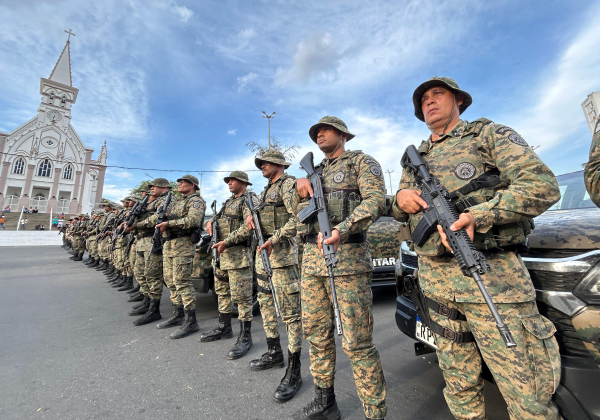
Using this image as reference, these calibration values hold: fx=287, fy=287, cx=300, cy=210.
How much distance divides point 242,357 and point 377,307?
247 centimetres

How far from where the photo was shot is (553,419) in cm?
125

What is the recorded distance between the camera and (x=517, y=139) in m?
1.42

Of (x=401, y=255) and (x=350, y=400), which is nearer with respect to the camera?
(x=350, y=400)

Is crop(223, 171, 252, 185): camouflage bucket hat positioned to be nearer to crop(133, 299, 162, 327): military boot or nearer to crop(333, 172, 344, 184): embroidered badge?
crop(333, 172, 344, 184): embroidered badge

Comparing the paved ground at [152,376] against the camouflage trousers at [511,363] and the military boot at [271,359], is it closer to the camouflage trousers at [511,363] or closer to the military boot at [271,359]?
the military boot at [271,359]

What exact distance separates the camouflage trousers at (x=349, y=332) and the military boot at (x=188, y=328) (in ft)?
7.56

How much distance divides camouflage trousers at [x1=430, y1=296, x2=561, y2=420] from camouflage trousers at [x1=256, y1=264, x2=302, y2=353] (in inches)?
54.7

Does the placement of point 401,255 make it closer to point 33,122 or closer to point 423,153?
point 423,153

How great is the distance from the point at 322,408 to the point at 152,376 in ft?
5.36

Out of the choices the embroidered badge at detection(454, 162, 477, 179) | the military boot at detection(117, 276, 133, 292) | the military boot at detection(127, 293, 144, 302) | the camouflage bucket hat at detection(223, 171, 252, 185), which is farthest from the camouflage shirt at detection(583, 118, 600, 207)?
the military boot at detection(117, 276, 133, 292)

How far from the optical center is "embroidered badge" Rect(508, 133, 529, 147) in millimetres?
1397

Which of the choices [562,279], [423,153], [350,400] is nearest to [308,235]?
[423,153]

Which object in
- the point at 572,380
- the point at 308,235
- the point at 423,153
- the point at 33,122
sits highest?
the point at 33,122

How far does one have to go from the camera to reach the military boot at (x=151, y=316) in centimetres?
420
